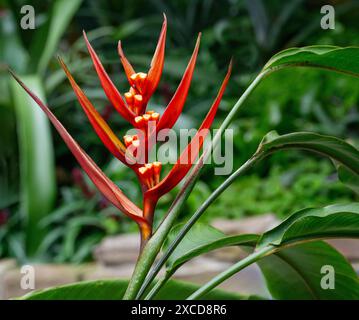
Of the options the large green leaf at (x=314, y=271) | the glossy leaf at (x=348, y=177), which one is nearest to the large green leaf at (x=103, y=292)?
the large green leaf at (x=314, y=271)

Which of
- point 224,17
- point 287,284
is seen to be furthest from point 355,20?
point 287,284

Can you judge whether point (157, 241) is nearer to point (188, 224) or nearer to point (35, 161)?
point (188, 224)

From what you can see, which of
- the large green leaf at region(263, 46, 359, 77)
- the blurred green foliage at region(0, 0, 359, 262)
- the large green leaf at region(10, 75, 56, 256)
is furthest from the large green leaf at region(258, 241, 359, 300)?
the large green leaf at region(10, 75, 56, 256)

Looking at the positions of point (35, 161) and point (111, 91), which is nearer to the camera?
point (111, 91)

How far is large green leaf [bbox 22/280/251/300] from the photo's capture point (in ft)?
1.96

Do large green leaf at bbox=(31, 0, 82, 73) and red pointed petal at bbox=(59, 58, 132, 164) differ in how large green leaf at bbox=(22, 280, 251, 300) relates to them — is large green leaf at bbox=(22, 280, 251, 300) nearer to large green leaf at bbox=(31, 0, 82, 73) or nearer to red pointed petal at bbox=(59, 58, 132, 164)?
red pointed petal at bbox=(59, 58, 132, 164)

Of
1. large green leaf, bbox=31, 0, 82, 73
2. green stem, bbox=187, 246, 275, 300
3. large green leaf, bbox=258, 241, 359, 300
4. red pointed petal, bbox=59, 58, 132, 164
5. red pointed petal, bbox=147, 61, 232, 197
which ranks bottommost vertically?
green stem, bbox=187, 246, 275, 300

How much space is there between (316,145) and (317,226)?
0.07 metres

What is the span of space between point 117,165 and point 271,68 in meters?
1.99

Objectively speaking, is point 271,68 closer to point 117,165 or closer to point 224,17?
point 117,165

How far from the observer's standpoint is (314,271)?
0.66m

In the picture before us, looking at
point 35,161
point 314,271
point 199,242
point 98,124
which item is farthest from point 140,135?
point 35,161

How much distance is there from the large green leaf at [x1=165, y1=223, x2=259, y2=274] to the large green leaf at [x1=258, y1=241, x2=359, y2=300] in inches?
2.9

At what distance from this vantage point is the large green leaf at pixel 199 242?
1.78 ft
